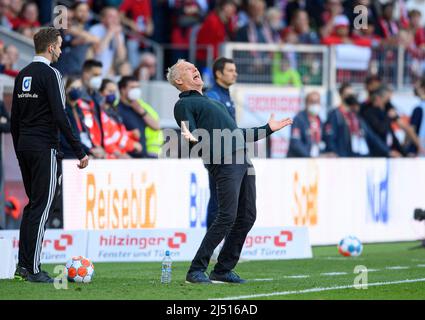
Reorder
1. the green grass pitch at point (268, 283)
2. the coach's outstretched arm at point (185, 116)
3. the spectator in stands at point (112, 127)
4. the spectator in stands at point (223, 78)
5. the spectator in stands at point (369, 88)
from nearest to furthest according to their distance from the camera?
the green grass pitch at point (268, 283) → the coach's outstretched arm at point (185, 116) → the spectator in stands at point (223, 78) → the spectator in stands at point (112, 127) → the spectator in stands at point (369, 88)

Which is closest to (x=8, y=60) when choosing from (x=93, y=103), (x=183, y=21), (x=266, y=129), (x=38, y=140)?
(x=93, y=103)

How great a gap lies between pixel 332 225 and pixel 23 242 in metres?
7.50

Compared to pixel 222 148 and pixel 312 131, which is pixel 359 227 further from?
pixel 222 148

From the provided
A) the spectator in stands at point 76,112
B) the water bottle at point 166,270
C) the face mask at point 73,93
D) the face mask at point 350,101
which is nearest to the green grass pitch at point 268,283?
the water bottle at point 166,270

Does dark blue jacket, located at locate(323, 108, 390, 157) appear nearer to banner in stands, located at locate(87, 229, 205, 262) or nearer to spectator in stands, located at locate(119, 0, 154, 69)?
spectator in stands, located at locate(119, 0, 154, 69)

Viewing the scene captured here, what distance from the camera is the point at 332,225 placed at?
1783 cm

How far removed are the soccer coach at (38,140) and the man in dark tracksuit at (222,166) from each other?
3.85ft

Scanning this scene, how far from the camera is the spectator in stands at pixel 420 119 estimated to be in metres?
20.3

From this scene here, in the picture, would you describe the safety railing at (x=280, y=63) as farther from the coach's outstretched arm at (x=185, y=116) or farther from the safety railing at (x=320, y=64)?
the coach's outstretched arm at (x=185, y=116)

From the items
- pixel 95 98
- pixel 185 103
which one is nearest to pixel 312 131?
pixel 95 98

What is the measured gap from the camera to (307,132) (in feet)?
63.3

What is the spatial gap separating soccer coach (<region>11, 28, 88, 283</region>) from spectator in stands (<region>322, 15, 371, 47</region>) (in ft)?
42.0

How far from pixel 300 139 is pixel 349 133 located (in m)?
1.39

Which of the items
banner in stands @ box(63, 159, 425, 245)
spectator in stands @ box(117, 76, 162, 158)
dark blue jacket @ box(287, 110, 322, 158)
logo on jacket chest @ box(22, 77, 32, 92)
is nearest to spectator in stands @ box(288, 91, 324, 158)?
dark blue jacket @ box(287, 110, 322, 158)
